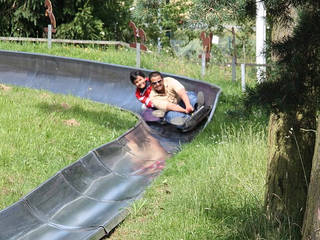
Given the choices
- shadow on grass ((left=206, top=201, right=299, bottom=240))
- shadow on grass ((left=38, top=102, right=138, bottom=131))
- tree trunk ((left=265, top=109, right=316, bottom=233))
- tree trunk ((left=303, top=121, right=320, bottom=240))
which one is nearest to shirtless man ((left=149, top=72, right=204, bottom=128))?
shadow on grass ((left=38, top=102, right=138, bottom=131))

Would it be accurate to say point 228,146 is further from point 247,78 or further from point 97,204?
point 247,78

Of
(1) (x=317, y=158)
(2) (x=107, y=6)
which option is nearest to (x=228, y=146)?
(1) (x=317, y=158)

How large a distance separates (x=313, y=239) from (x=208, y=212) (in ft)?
6.26

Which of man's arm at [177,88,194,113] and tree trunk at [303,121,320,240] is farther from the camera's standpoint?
man's arm at [177,88,194,113]

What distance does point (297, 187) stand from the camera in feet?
18.3

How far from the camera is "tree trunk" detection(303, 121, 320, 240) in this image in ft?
14.0

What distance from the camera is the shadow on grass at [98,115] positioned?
1148 centimetres

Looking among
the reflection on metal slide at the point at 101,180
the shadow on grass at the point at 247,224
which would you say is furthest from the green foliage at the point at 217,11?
the reflection on metal slide at the point at 101,180

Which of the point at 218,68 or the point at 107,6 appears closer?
the point at 218,68

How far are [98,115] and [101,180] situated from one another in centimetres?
358

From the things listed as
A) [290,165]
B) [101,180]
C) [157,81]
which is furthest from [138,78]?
[290,165]

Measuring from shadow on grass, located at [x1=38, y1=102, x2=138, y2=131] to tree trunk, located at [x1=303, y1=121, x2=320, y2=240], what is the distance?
22.5 ft

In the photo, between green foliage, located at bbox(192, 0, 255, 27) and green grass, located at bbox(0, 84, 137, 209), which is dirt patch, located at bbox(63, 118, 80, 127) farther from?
green foliage, located at bbox(192, 0, 255, 27)

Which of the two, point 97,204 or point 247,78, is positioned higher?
point 247,78
